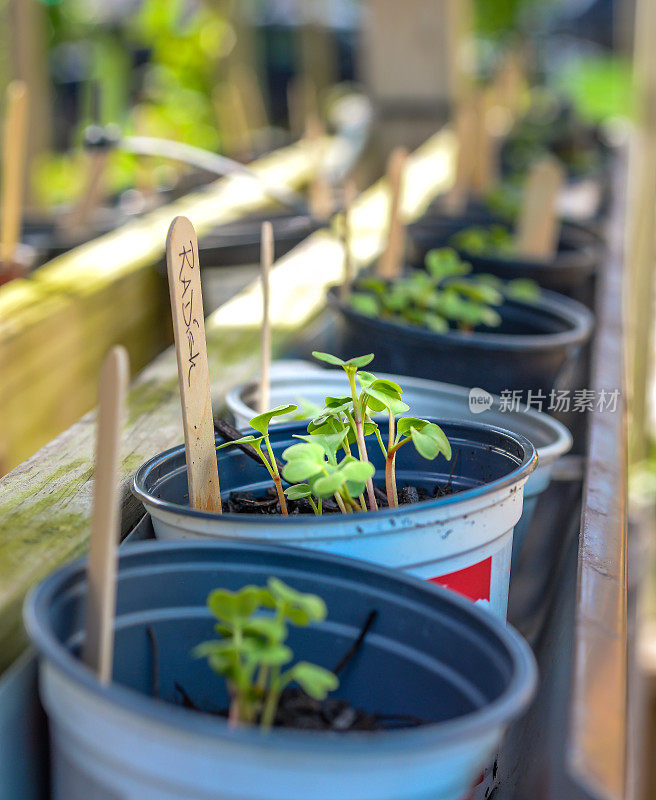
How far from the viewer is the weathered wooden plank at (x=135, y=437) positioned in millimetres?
860

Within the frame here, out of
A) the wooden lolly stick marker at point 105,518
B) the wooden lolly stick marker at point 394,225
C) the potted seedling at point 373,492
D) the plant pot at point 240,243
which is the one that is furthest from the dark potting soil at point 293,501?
the plant pot at point 240,243

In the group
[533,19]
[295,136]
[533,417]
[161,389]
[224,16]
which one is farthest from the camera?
[533,19]

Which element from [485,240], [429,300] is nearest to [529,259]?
[485,240]

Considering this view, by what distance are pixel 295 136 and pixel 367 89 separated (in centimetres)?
56

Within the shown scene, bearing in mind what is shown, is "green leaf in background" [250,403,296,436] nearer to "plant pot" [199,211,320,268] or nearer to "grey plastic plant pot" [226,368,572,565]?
"grey plastic plant pot" [226,368,572,565]

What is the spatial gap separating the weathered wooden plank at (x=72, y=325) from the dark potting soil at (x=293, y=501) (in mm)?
831

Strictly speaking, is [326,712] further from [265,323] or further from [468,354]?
[468,354]

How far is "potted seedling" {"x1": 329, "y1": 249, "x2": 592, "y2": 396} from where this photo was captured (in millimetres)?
1349

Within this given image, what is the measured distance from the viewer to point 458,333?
142cm

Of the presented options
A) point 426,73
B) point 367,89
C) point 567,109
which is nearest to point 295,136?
point 367,89

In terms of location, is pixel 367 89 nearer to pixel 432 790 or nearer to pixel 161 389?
pixel 161 389

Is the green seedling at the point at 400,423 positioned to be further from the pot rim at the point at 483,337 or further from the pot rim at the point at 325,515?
the pot rim at the point at 483,337

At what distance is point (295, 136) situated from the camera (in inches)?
223

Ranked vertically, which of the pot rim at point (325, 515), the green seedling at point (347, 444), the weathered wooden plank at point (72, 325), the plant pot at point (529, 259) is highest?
the green seedling at point (347, 444)
